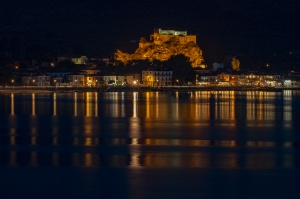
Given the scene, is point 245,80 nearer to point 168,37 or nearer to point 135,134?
point 168,37

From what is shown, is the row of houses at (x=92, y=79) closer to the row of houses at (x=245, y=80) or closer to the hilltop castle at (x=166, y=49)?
the row of houses at (x=245, y=80)

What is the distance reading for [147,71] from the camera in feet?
213

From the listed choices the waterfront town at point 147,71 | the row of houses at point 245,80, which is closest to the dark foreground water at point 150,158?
the waterfront town at point 147,71

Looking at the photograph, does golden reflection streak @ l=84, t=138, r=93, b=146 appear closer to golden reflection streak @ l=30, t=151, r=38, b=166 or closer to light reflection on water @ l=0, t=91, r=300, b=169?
light reflection on water @ l=0, t=91, r=300, b=169

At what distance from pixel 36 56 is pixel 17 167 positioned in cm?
5986

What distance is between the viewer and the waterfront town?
62656mm

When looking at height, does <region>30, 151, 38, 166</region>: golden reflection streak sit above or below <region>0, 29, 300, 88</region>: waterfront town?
below

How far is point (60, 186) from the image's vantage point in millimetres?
12023

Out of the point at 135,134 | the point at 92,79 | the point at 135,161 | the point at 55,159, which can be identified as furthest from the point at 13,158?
the point at 92,79

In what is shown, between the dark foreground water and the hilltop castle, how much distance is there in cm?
4681

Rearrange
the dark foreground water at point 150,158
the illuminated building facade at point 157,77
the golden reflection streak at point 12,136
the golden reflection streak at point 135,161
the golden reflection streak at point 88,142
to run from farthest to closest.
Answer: the illuminated building facade at point 157,77
the golden reflection streak at point 12,136
the golden reflection streak at point 88,142
the golden reflection streak at point 135,161
the dark foreground water at point 150,158

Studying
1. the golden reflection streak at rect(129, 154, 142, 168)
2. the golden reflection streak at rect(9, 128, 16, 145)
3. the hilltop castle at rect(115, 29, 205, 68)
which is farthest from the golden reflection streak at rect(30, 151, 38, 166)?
the hilltop castle at rect(115, 29, 205, 68)

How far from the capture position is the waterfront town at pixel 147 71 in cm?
6266

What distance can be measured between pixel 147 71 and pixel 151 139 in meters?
46.6
